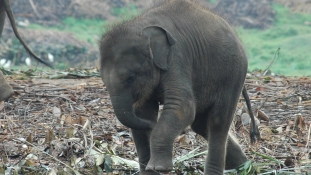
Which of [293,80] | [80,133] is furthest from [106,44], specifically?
[293,80]

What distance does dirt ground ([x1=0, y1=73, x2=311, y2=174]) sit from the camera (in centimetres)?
597

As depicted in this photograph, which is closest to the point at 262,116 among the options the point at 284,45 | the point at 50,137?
the point at 50,137

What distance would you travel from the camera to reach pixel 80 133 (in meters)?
6.66

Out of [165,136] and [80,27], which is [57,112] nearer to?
[165,136]

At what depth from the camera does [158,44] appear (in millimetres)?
5199

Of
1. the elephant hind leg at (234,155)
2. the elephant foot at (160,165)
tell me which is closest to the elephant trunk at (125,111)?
the elephant foot at (160,165)

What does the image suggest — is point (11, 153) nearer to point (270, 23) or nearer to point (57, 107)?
point (57, 107)

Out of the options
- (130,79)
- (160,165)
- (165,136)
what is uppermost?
(130,79)

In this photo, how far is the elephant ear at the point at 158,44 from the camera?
17.0 feet

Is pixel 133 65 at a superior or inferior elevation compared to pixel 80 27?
superior

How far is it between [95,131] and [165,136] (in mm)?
2449

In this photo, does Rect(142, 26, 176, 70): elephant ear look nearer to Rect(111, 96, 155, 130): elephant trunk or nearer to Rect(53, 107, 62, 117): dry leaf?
Rect(111, 96, 155, 130): elephant trunk

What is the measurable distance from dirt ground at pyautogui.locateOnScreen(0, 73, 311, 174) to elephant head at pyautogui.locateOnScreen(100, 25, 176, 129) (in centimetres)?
85

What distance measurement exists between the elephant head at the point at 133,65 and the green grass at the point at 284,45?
345 inches
